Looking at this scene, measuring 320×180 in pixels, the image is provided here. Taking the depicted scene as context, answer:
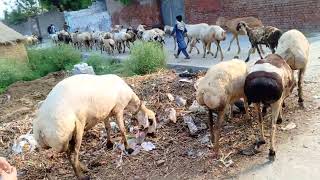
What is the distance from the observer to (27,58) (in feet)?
64.8

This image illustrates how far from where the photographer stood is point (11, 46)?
63.0ft

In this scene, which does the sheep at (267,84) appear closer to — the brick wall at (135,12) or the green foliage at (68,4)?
the brick wall at (135,12)

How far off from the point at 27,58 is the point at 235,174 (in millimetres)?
16256

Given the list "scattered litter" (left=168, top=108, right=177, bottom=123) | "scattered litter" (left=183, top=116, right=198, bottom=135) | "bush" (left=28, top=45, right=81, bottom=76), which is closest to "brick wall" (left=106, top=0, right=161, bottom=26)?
"bush" (left=28, top=45, right=81, bottom=76)

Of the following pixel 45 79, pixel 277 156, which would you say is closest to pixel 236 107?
pixel 277 156

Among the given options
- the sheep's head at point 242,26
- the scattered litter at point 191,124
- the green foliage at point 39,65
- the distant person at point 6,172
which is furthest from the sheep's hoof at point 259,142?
the green foliage at point 39,65

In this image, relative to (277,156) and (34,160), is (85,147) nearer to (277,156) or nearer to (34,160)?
(34,160)

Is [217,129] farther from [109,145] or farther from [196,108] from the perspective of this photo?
[109,145]

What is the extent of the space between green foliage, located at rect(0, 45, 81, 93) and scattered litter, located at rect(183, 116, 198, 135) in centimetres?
1045

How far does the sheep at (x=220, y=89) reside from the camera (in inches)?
218

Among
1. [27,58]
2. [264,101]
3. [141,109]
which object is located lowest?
[27,58]

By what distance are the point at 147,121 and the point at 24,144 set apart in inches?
80.0

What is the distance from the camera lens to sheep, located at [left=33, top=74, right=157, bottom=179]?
206 inches

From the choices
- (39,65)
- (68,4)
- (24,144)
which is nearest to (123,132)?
(24,144)
